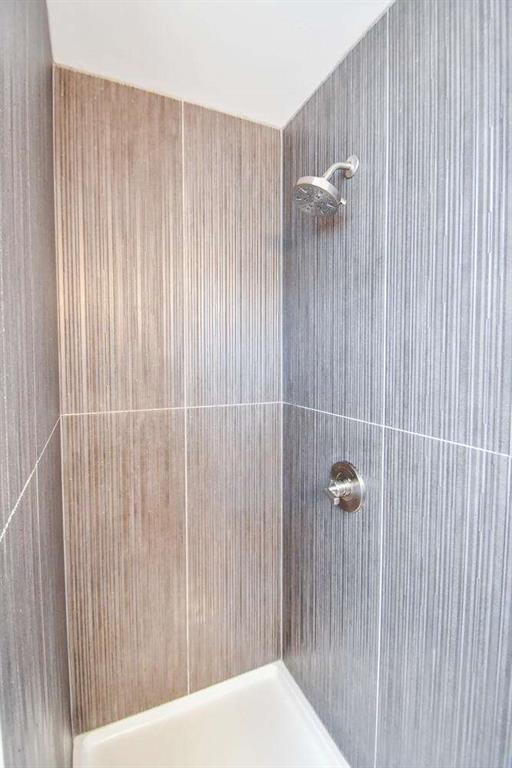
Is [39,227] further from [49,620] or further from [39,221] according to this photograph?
[49,620]

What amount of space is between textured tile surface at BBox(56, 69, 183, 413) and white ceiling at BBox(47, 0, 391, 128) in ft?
0.25

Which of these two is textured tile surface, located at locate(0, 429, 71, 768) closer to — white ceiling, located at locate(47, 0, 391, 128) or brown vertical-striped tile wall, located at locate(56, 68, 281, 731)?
brown vertical-striped tile wall, located at locate(56, 68, 281, 731)

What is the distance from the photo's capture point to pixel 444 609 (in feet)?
2.20

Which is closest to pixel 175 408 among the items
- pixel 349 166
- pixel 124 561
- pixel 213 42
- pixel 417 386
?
pixel 124 561

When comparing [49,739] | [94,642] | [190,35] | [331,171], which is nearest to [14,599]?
[49,739]

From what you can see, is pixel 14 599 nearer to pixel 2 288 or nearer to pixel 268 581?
pixel 2 288

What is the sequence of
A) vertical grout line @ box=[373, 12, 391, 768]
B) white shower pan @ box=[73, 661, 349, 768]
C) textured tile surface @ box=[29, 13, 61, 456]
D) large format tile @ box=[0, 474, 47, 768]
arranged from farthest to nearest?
white shower pan @ box=[73, 661, 349, 768]
vertical grout line @ box=[373, 12, 391, 768]
textured tile surface @ box=[29, 13, 61, 456]
large format tile @ box=[0, 474, 47, 768]

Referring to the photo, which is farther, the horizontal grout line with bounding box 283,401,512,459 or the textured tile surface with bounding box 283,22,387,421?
the textured tile surface with bounding box 283,22,387,421

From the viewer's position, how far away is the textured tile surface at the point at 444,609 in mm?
583

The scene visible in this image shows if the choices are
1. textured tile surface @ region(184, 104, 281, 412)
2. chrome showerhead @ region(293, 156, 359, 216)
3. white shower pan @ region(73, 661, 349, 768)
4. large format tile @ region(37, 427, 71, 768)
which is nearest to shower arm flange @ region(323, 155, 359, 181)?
chrome showerhead @ region(293, 156, 359, 216)

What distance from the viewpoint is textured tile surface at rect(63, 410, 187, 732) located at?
1007mm

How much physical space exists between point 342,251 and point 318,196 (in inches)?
5.9

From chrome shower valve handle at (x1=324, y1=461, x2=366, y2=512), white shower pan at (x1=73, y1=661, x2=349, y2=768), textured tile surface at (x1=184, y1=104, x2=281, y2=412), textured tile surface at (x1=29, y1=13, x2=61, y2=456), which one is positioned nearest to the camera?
textured tile surface at (x1=29, y1=13, x2=61, y2=456)

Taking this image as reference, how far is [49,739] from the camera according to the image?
603 millimetres
